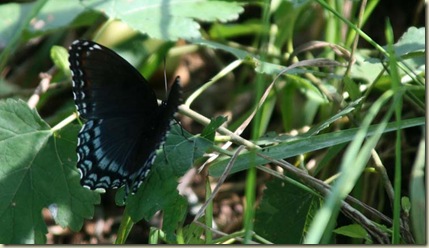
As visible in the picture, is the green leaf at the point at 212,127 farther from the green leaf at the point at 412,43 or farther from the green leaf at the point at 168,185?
the green leaf at the point at 412,43

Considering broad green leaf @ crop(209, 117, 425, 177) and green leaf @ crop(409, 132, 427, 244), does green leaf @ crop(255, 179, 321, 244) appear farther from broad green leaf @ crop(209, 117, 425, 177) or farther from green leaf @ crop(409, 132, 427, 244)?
green leaf @ crop(409, 132, 427, 244)

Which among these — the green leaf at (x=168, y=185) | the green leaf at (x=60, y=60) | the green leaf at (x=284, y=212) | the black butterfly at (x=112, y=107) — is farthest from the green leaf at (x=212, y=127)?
the green leaf at (x=60, y=60)

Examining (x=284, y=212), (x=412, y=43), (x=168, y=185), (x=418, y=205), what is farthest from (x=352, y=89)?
(x=418, y=205)

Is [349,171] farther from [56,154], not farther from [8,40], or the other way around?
[8,40]

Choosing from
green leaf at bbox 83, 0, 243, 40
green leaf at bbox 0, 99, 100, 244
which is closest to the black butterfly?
green leaf at bbox 0, 99, 100, 244

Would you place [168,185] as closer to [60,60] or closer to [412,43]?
[412,43]

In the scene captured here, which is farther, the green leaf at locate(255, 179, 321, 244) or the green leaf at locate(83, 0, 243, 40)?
the green leaf at locate(83, 0, 243, 40)
